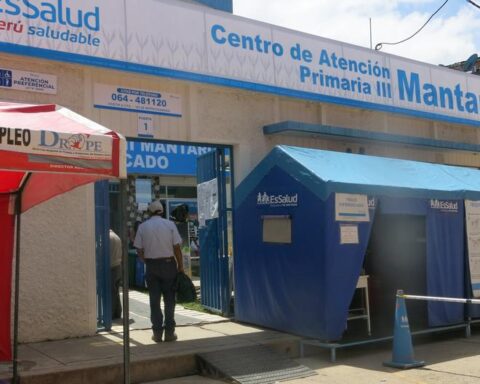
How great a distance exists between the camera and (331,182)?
7.36 m

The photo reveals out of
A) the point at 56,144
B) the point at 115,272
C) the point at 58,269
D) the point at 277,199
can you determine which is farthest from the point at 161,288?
the point at 56,144

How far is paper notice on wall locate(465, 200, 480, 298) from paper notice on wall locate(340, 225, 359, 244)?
2.33 meters

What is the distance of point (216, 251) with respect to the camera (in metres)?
9.66

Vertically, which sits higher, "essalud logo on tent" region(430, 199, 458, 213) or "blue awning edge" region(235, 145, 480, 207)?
"blue awning edge" region(235, 145, 480, 207)

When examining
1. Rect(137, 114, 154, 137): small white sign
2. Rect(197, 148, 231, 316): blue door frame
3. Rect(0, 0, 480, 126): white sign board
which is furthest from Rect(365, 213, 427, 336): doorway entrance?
Rect(137, 114, 154, 137): small white sign

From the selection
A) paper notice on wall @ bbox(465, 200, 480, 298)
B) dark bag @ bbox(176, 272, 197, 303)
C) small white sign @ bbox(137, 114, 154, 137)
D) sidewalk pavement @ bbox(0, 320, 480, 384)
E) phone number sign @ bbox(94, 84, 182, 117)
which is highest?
phone number sign @ bbox(94, 84, 182, 117)

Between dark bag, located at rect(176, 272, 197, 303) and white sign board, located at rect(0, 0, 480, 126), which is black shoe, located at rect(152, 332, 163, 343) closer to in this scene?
dark bag, located at rect(176, 272, 197, 303)

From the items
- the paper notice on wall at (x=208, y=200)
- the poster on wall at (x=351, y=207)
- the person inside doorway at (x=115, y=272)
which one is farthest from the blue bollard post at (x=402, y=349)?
the person inside doorway at (x=115, y=272)

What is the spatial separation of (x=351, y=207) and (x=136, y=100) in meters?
3.33

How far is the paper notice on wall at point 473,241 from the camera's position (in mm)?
8891

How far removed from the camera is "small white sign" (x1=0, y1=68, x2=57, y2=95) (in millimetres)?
7430

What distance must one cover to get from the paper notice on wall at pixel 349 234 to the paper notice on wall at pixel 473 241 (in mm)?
2330

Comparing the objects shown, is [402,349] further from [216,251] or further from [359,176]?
[216,251]

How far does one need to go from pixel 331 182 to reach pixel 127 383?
145 inches
